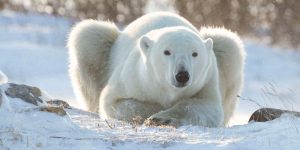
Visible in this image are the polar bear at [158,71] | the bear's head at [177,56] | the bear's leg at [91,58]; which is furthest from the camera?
the bear's leg at [91,58]

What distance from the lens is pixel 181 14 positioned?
56.7 ft

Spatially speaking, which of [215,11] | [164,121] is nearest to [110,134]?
[164,121]

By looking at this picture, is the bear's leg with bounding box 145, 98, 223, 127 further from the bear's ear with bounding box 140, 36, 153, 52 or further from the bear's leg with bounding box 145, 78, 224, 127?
the bear's ear with bounding box 140, 36, 153, 52

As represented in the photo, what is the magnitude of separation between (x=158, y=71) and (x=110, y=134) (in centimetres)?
183

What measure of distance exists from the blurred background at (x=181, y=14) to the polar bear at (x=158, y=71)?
240 inches

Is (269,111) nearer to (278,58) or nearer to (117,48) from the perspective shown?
(117,48)

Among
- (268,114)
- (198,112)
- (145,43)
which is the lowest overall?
(268,114)

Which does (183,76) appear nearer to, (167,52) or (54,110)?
(167,52)

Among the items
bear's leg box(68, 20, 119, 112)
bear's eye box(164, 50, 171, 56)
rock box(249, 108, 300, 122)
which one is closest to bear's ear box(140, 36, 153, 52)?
bear's eye box(164, 50, 171, 56)

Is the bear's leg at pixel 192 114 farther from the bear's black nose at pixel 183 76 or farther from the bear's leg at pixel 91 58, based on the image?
the bear's leg at pixel 91 58

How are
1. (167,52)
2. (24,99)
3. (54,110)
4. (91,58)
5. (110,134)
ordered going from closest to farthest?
(110,134)
(54,110)
(24,99)
(167,52)
(91,58)

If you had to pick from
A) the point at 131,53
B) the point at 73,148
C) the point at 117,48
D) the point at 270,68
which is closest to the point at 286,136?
the point at 73,148

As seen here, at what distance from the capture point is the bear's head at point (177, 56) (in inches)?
240

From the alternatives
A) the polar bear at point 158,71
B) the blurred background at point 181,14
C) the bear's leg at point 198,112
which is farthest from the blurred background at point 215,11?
the bear's leg at point 198,112
